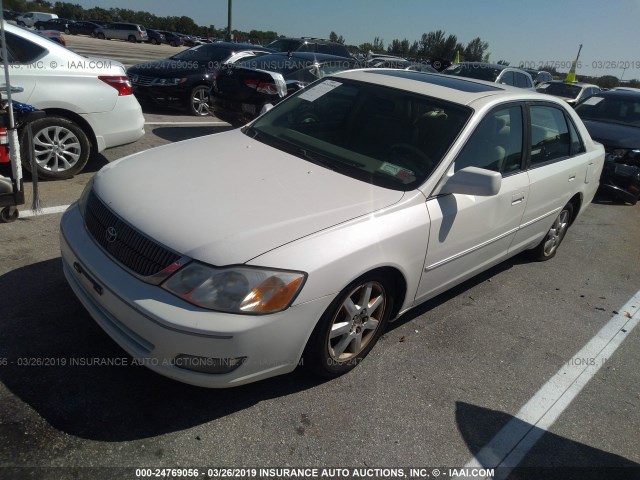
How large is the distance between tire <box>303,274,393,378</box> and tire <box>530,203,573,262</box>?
247 cm

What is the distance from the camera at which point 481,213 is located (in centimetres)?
325

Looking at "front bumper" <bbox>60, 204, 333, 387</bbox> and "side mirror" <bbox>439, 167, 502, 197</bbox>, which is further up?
Answer: "side mirror" <bbox>439, 167, 502, 197</bbox>

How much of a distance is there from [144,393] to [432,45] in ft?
248

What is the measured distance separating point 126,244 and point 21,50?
3.71 meters

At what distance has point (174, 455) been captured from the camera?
2.20m

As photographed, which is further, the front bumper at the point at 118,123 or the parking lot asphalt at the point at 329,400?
the front bumper at the point at 118,123

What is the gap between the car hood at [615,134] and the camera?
283 inches

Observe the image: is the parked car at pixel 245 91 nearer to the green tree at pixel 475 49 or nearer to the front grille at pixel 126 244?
the front grille at pixel 126 244

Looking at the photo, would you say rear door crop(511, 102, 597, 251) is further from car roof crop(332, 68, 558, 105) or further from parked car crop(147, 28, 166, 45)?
parked car crop(147, 28, 166, 45)

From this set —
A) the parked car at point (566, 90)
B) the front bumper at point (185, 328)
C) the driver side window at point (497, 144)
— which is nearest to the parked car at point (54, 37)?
the front bumper at point (185, 328)

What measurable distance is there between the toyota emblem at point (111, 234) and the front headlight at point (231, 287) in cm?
46

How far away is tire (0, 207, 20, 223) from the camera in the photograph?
4066mm

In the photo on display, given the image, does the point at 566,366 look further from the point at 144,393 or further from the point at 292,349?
the point at 144,393

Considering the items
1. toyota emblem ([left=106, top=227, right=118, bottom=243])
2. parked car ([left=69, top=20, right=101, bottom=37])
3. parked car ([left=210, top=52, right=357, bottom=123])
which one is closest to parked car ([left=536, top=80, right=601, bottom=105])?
parked car ([left=210, top=52, right=357, bottom=123])
